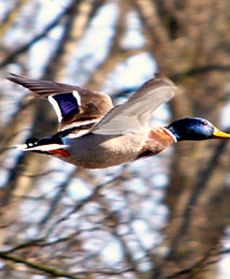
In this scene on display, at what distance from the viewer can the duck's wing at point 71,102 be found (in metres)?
7.46

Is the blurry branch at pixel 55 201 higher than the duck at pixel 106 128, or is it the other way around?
the blurry branch at pixel 55 201

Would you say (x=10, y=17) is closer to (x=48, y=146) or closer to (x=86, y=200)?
(x=86, y=200)

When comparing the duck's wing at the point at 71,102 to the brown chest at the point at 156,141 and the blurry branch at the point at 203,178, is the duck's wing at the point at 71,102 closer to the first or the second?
the brown chest at the point at 156,141

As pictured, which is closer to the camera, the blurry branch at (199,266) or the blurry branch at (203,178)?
the blurry branch at (199,266)

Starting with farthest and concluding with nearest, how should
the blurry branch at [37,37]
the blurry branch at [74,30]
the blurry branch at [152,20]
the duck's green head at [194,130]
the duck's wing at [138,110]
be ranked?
the blurry branch at [152,20] < the blurry branch at [74,30] < the blurry branch at [37,37] < the duck's green head at [194,130] < the duck's wing at [138,110]

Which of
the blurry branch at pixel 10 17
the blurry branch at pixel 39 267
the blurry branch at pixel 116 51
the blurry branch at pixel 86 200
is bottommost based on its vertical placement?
the blurry branch at pixel 39 267

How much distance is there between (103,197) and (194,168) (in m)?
1.41

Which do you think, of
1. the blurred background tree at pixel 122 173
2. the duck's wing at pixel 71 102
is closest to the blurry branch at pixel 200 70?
the blurred background tree at pixel 122 173

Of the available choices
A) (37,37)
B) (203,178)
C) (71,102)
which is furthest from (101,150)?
(37,37)

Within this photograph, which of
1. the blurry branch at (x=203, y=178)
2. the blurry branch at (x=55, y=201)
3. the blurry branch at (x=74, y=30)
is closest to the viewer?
the blurry branch at (x=55, y=201)

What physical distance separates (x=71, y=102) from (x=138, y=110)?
2.78 feet

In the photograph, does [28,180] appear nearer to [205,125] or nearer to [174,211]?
[174,211]

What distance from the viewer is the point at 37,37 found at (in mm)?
11633

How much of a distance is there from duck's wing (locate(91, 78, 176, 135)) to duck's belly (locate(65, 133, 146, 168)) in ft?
0.26
